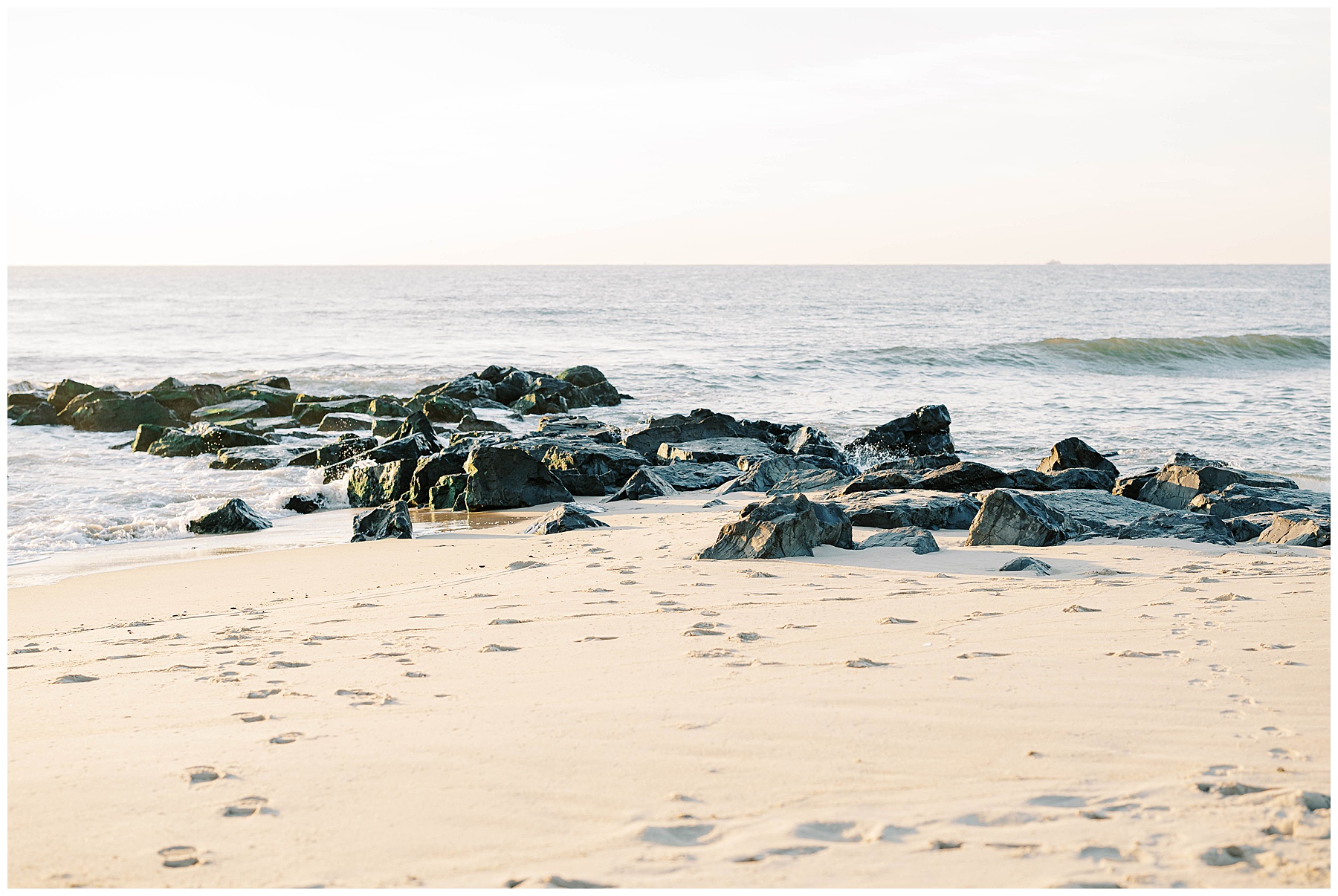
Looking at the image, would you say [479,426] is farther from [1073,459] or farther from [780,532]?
[780,532]

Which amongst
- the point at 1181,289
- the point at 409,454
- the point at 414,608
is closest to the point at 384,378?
the point at 409,454

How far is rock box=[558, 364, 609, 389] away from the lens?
2216 centimetres

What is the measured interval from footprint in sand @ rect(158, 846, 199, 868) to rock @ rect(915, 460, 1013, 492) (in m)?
8.19

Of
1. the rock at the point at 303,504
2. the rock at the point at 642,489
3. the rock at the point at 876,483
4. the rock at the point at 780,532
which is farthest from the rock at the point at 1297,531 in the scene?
the rock at the point at 303,504

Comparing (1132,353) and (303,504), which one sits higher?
(1132,353)

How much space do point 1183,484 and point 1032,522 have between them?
11.1ft

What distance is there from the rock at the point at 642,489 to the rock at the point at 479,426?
22.6ft

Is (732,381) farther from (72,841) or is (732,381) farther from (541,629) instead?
(72,841)

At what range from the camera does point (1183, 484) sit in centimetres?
970

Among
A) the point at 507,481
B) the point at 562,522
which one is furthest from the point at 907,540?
the point at 507,481

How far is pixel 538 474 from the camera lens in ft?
35.4

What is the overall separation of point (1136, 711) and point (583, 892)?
220 centimetres

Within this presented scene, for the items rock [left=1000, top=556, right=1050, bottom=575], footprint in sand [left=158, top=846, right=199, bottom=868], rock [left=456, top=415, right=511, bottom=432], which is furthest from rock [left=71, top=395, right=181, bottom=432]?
footprint in sand [left=158, top=846, right=199, bottom=868]

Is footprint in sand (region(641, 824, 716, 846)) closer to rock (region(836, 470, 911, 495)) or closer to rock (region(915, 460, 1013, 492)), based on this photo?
rock (region(836, 470, 911, 495))
